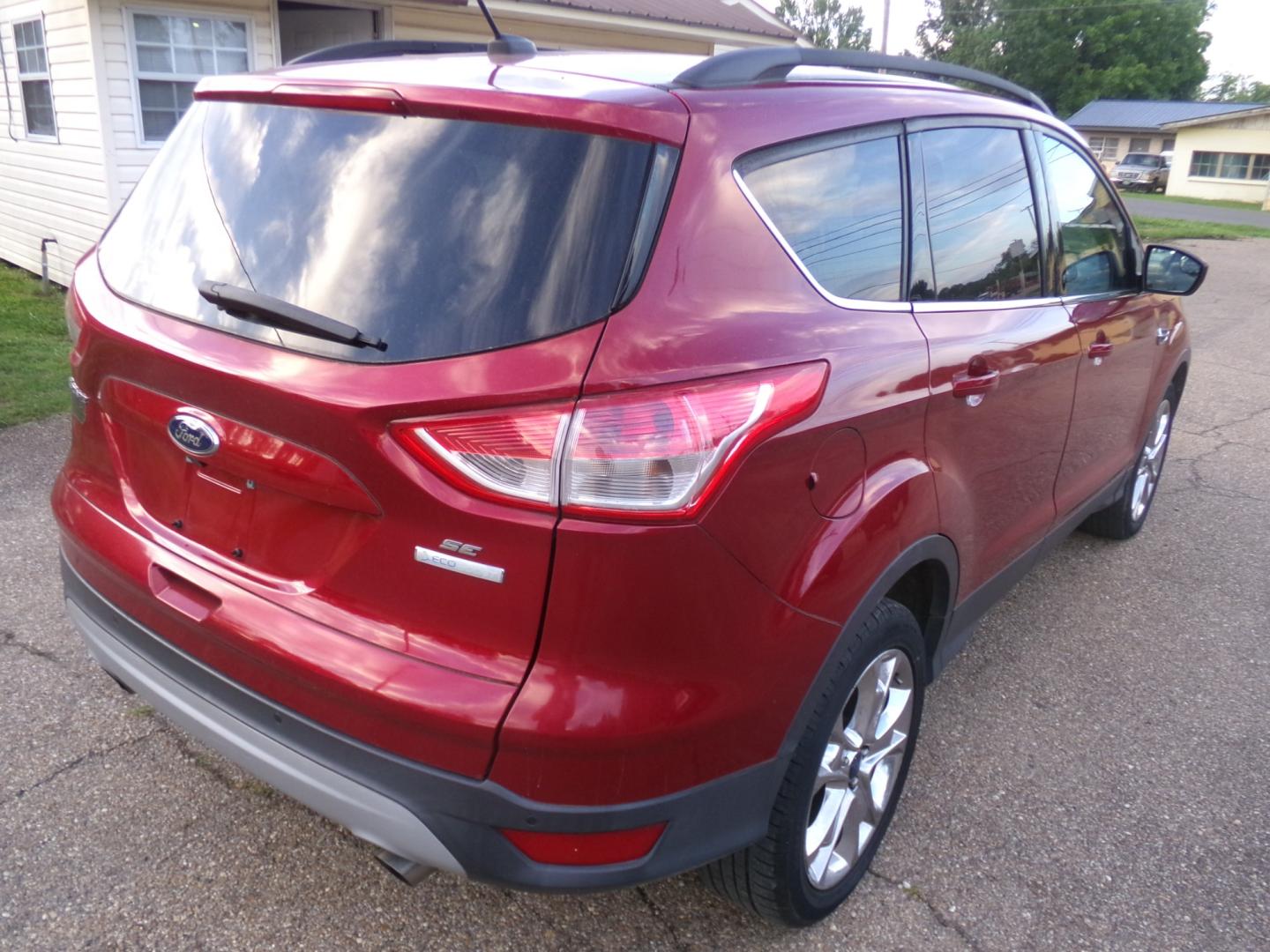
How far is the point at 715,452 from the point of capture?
5.98ft

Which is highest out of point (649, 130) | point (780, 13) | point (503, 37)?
point (780, 13)

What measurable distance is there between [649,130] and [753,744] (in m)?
1.16

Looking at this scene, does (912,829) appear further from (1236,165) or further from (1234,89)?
(1234,89)

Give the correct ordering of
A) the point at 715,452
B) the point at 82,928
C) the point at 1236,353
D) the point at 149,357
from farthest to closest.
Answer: the point at 1236,353 < the point at 82,928 < the point at 149,357 < the point at 715,452

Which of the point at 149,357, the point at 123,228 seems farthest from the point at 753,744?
the point at 123,228

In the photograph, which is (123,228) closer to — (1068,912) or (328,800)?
(328,800)

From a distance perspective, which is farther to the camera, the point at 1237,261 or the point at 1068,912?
the point at 1237,261

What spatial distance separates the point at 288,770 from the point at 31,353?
259 inches

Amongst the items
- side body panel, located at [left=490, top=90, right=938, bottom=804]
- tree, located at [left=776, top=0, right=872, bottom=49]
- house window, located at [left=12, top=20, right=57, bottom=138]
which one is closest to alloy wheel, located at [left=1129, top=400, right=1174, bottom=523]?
side body panel, located at [left=490, top=90, right=938, bottom=804]

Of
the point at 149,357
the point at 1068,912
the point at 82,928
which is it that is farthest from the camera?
the point at 1068,912

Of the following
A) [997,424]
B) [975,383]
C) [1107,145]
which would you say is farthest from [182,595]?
[1107,145]

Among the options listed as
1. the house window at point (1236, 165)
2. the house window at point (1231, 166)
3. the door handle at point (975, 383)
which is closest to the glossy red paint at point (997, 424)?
the door handle at point (975, 383)

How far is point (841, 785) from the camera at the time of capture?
2.43 m

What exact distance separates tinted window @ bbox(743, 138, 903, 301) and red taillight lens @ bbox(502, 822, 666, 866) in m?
1.16
